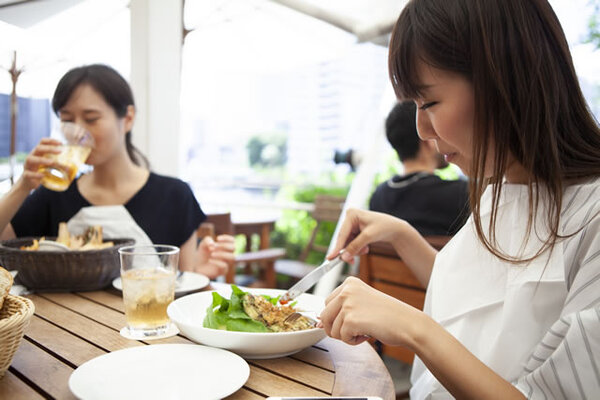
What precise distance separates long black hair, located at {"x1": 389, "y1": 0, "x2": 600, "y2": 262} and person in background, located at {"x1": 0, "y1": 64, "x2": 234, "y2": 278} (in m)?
1.03

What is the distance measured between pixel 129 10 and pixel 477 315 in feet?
9.65

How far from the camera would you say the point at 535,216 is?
36.7 inches

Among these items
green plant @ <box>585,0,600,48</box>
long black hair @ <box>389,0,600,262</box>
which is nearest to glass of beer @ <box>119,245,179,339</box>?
long black hair @ <box>389,0,600,262</box>

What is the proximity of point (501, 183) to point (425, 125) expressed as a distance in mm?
206

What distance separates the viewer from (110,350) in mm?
891

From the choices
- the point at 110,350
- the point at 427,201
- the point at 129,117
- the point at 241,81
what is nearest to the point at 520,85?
the point at 110,350

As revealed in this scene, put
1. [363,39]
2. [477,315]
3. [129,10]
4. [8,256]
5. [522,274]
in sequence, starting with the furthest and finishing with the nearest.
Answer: [363,39]
[129,10]
[8,256]
[477,315]
[522,274]

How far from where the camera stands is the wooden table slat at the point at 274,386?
2.40ft

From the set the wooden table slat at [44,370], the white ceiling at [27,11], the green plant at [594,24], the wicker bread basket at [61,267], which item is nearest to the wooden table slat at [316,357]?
the wooden table slat at [44,370]

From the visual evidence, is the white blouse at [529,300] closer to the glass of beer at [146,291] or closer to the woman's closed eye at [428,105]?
the woman's closed eye at [428,105]

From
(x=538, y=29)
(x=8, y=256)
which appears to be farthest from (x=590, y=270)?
(x=8, y=256)

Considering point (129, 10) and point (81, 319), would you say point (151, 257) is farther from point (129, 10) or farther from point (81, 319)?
point (129, 10)

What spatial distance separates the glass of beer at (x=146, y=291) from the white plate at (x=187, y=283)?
10.6 inches

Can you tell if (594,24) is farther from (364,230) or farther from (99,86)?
(99,86)
